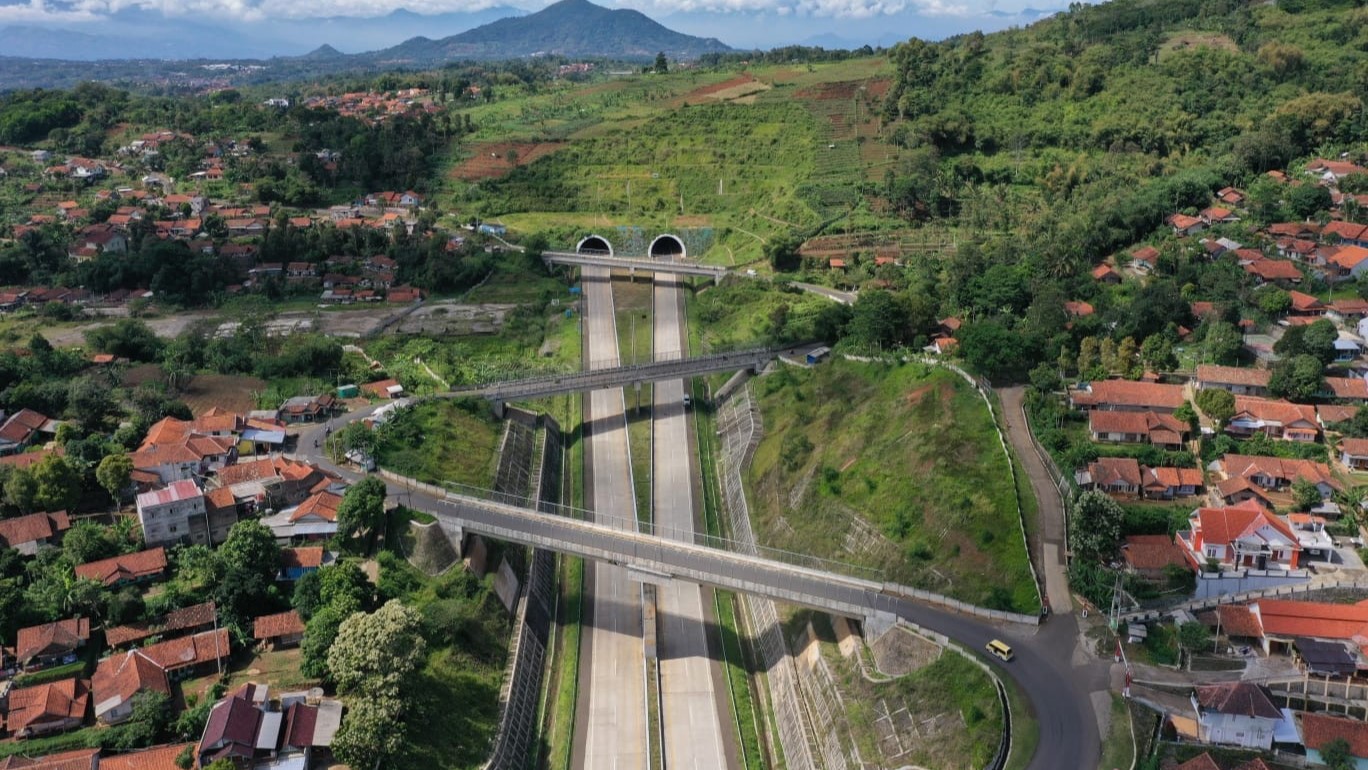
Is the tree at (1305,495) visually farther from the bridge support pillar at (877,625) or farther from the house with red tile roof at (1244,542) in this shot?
the bridge support pillar at (877,625)

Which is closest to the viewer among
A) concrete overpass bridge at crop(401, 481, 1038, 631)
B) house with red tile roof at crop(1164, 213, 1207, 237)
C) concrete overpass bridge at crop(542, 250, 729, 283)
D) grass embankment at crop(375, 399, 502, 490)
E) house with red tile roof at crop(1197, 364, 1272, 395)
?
concrete overpass bridge at crop(401, 481, 1038, 631)

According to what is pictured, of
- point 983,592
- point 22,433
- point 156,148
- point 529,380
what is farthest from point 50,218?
point 983,592

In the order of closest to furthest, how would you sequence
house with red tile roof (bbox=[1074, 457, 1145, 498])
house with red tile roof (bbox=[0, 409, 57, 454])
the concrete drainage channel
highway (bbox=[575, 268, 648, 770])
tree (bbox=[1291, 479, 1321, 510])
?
the concrete drainage channel
tree (bbox=[1291, 479, 1321, 510])
highway (bbox=[575, 268, 648, 770])
house with red tile roof (bbox=[1074, 457, 1145, 498])
house with red tile roof (bbox=[0, 409, 57, 454])

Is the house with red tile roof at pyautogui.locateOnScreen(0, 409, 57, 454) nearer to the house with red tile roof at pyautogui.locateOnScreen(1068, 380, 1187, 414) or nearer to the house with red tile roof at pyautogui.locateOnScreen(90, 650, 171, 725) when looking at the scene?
the house with red tile roof at pyautogui.locateOnScreen(90, 650, 171, 725)

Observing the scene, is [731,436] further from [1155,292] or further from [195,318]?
[195,318]

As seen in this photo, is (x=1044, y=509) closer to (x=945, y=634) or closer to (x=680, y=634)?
(x=945, y=634)

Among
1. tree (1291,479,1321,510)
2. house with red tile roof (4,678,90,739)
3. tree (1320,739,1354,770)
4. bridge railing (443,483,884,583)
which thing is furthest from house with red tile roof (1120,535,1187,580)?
house with red tile roof (4,678,90,739)
